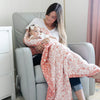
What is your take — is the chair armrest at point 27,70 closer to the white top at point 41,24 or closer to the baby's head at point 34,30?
the baby's head at point 34,30

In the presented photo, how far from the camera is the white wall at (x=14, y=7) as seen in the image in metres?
1.86

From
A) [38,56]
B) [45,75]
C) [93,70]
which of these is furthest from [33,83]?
[93,70]

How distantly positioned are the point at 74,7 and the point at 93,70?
1.28 m

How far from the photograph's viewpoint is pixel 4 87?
4.67 feet

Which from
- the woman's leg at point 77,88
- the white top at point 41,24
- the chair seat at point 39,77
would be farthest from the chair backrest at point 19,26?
the woman's leg at point 77,88

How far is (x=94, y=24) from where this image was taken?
190 centimetres

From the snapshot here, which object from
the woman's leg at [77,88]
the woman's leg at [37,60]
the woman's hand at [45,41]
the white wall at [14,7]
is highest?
the white wall at [14,7]

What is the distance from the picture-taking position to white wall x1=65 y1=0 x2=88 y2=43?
83.7 inches

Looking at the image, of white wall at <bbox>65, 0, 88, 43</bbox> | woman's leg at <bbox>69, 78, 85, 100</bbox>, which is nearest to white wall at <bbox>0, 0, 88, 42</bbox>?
white wall at <bbox>65, 0, 88, 43</bbox>

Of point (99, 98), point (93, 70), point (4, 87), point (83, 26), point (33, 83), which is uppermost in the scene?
point (83, 26)

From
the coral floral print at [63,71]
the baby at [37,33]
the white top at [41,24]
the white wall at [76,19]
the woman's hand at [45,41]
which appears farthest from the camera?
the white wall at [76,19]

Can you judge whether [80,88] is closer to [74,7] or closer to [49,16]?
[49,16]

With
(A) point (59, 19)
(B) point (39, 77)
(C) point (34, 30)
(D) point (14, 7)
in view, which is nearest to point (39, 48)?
(C) point (34, 30)

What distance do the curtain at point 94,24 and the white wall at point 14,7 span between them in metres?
0.73
